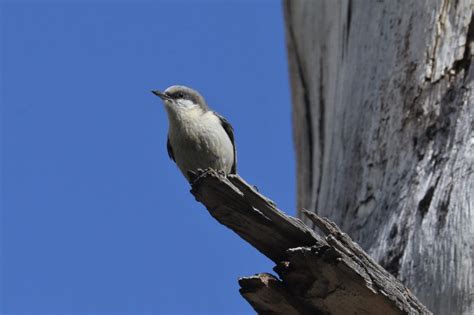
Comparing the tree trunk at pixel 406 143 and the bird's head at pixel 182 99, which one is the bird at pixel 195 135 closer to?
the bird's head at pixel 182 99

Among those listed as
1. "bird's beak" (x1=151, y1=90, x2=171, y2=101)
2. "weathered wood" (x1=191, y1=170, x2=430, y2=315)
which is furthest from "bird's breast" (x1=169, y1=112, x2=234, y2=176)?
"weathered wood" (x1=191, y1=170, x2=430, y2=315)

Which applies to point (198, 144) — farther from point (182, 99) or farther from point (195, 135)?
point (182, 99)

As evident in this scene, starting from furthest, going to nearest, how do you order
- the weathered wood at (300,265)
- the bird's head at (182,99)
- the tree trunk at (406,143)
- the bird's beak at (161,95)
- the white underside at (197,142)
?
the bird's beak at (161,95), the bird's head at (182,99), the white underside at (197,142), the tree trunk at (406,143), the weathered wood at (300,265)

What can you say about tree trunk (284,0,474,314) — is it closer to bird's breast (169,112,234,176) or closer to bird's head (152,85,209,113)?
bird's breast (169,112,234,176)

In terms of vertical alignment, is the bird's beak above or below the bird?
above

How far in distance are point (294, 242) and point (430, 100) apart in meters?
1.44

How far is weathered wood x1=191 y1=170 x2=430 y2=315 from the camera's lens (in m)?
3.44

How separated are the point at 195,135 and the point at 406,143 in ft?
5.43

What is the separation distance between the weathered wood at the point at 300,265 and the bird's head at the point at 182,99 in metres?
2.39

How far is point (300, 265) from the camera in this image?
352 cm

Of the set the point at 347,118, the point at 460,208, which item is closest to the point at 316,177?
the point at 347,118

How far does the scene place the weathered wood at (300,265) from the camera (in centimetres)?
344

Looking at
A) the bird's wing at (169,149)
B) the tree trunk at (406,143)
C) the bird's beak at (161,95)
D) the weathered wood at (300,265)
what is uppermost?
the bird's beak at (161,95)

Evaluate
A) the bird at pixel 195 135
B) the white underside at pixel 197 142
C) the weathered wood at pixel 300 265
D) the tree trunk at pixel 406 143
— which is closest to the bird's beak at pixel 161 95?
the bird at pixel 195 135
